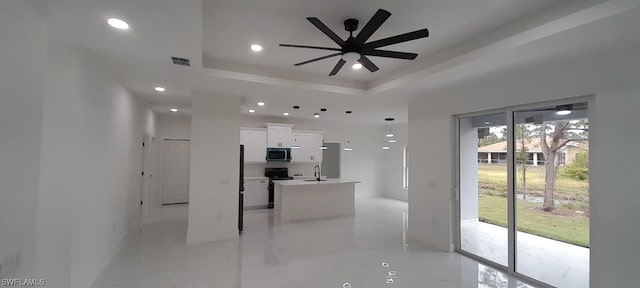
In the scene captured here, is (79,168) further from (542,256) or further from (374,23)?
(542,256)

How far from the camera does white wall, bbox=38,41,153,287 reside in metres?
2.41

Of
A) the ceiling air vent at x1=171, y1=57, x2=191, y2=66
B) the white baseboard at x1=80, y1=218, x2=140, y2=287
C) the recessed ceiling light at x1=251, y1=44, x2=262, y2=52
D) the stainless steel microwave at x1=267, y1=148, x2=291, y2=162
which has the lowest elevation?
the white baseboard at x1=80, y1=218, x2=140, y2=287

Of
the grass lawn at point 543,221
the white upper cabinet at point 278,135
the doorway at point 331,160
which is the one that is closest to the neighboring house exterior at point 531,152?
the grass lawn at point 543,221

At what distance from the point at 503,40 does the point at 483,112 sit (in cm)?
145

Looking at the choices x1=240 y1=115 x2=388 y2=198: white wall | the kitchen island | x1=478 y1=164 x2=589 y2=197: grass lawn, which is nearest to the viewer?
x1=478 y1=164 x2=589 y2=197: grass lawn

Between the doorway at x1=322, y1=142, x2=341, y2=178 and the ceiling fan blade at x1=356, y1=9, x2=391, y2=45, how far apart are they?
23.4 ft

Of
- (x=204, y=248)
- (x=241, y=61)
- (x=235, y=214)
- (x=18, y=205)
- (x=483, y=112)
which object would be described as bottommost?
(x=204, y=248)

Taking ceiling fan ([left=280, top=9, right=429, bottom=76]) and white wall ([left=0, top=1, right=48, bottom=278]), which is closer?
white wall ([left=0, top=1, right=48, bottom=278])

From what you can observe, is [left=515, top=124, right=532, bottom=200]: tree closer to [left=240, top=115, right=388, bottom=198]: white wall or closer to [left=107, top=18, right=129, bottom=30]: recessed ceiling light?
[left=107, top=18, right=129, bottom=30]: recessed ceiling light

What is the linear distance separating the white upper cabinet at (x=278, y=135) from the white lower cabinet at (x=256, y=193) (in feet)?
3.56

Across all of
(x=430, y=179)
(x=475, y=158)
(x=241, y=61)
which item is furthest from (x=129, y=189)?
(x=475, y=158)

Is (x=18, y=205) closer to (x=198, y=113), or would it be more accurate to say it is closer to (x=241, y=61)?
(x=241, y=61)

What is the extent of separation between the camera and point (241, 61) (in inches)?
151

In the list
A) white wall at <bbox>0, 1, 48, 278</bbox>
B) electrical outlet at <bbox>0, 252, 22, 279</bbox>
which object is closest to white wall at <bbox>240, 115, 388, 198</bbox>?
white wall at <bbox>0, 1, 48, 278</bbox>
